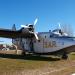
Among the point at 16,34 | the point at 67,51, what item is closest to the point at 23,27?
the point at 16,34

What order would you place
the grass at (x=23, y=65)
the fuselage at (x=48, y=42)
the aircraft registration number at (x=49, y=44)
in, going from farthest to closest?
1. the aircraft registration number at (x=49, y=44)
2. the fuselage at (x=48, y=42)
3. the grass at (x=23, y=65)

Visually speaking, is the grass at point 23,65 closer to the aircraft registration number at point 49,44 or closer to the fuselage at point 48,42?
the fuselage at point 48,42

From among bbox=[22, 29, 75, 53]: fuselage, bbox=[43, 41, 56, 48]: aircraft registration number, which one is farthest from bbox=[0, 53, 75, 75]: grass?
bbox=[43, 41, 56, 48]: aircraft registration number

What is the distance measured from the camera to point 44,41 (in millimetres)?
27141

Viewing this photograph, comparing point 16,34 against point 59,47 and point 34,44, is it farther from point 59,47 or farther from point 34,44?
point 59,47

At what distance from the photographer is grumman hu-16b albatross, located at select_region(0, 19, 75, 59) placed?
970 inches

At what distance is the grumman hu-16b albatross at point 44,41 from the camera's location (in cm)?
2464

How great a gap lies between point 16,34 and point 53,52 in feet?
18.7

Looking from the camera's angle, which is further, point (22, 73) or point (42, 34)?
point (42, 34)

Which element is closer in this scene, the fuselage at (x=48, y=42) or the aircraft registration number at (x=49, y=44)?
the fuselage at (x=48, y=42)

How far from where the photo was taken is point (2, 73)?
13773mm

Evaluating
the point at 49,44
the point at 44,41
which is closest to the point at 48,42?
the point at 49,44

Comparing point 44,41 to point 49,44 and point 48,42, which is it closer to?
point 48,42

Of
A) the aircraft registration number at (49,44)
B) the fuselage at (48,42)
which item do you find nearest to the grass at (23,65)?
the fuselage at (48,42)
